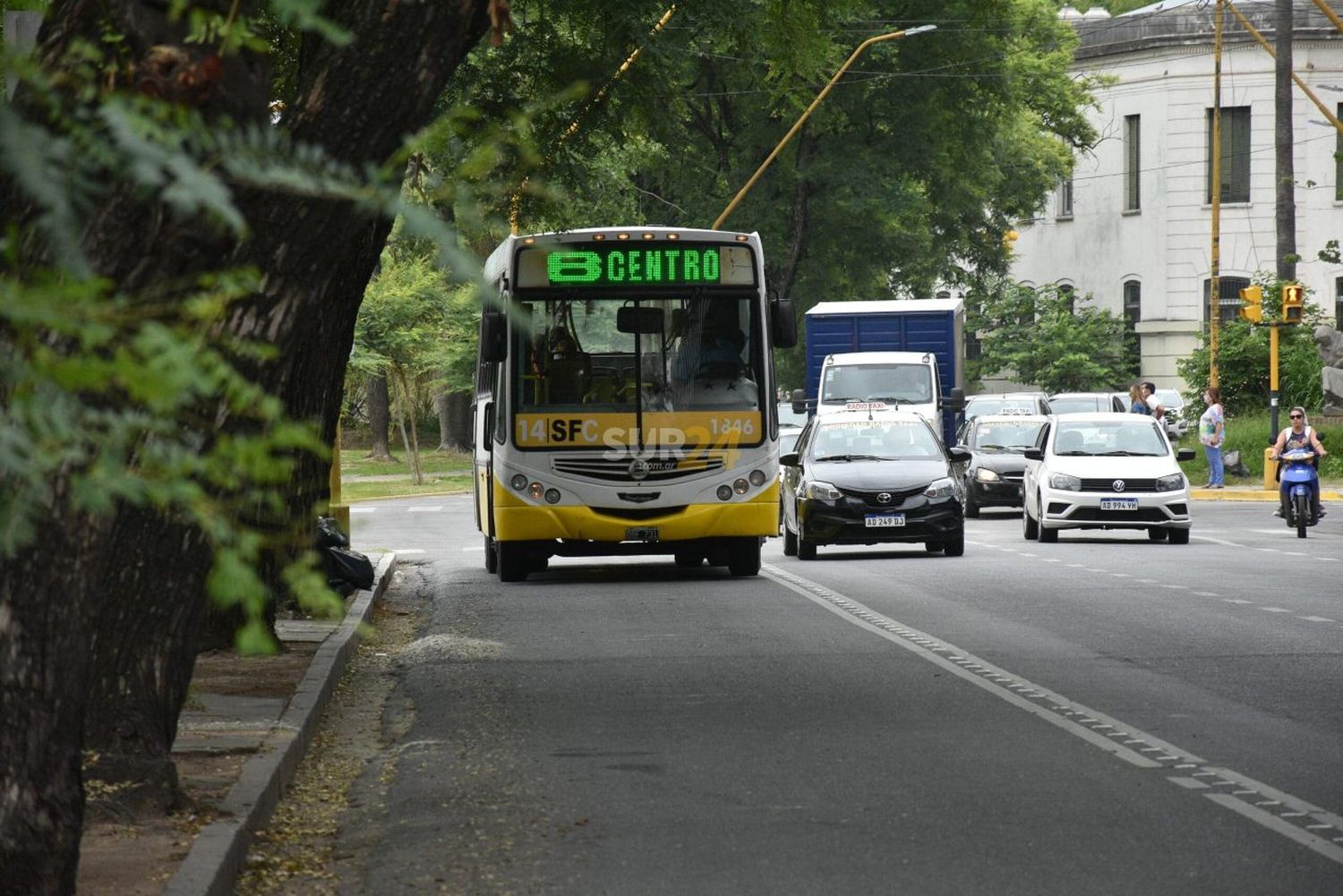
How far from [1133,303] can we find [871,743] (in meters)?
57.1

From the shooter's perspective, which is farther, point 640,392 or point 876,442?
point 876,442

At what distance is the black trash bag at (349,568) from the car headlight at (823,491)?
8260 millimetres

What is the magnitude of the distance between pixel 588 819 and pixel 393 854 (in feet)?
3.00

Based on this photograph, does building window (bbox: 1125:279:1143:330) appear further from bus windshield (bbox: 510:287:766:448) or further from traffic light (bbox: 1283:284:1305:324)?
bus windshield (bbox: 510:287:766:448)

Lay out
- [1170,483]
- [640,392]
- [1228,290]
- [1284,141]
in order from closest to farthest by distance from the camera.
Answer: [640,392], [1170,483], [1284,141], [1228,290]

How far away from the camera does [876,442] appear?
25844 millimetres

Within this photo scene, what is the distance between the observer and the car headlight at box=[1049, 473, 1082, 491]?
27.7 m

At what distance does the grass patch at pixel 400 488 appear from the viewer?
4741 centimetres

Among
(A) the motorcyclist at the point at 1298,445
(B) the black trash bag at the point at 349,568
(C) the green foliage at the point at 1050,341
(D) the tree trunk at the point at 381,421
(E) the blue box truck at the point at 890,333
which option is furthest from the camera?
(C) the green foliage at the point at 1050,341

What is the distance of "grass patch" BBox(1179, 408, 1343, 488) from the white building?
13.7m

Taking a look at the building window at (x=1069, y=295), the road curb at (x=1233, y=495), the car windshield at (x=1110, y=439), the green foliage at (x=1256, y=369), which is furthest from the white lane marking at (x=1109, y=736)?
the building window at (x=1069, y=295)

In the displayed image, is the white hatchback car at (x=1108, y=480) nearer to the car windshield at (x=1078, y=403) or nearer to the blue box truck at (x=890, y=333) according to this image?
the blue box truck at (x=890, y=333)

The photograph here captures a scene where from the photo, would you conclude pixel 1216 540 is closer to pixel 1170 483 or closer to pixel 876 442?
pixel 1170 483

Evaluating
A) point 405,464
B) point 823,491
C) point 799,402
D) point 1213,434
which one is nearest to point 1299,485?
point 823,491
